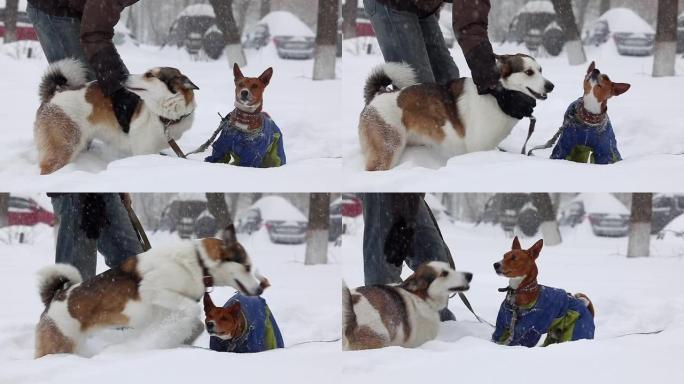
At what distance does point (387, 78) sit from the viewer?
394 centimetres

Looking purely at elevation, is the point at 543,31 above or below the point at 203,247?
above

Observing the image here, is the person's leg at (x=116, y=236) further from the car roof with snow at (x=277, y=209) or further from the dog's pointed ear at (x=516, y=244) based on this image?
the dog's pointed ear at (x=516, y=244)

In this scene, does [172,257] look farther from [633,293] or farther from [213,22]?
[633,293]

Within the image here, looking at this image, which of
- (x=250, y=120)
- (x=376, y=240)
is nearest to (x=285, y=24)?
(x=250, y=120)

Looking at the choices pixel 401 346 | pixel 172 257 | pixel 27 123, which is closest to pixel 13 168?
pixel 27 123

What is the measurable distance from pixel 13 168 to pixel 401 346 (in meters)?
1.57

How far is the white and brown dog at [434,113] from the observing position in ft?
12.4

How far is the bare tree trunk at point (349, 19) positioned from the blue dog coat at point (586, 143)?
33.2 inches

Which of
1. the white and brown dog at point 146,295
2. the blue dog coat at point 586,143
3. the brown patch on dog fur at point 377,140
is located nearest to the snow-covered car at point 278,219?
the white and brown dog at point 146,295

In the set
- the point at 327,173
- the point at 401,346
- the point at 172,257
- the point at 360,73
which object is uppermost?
the point at 360,73

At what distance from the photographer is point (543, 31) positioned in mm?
3934

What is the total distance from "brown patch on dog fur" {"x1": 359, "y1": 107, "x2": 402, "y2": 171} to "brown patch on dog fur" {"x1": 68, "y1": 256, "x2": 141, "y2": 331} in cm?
94

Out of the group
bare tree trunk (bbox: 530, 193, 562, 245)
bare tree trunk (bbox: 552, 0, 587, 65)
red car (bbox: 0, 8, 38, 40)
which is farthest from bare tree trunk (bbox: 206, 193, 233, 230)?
bare tree trunk (bbox: 552, 0, 587, 65)

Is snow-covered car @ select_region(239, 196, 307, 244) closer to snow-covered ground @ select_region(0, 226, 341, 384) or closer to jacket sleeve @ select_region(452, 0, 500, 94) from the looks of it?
snow-covered ground @ select_region(0, 226, 341, 384)
